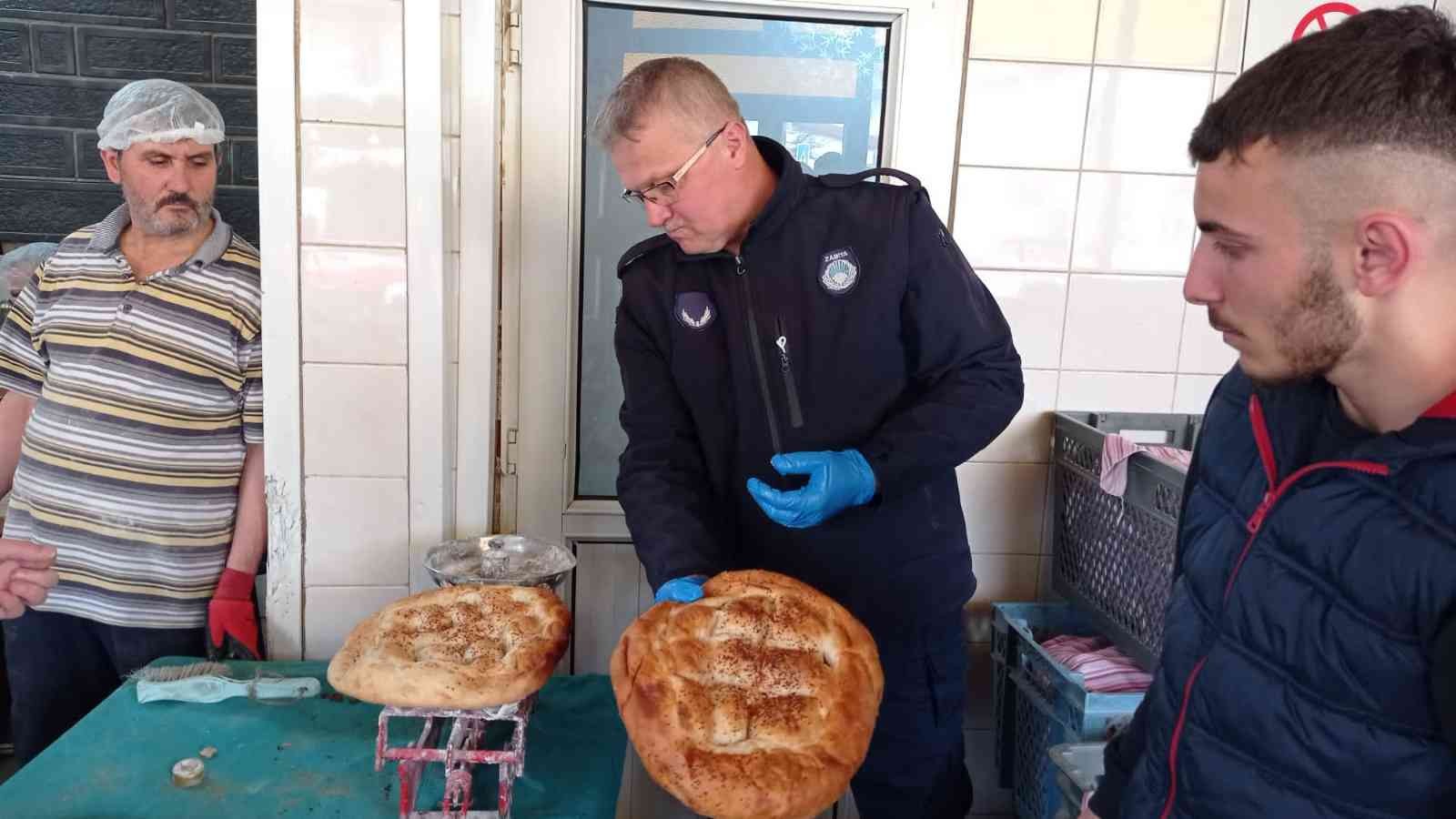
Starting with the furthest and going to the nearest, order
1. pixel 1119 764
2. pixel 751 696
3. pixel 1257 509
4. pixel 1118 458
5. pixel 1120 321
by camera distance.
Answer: pixel 1120 321 → pixel 1118 458 → pixel 751 696 → pixel 1119 764 → pixel 1257 509

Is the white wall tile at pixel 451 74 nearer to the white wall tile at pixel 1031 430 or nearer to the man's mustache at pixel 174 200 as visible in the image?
the man's mustache at pixel 174 200

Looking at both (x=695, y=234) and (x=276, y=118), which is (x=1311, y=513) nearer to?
(x=695, y=234)

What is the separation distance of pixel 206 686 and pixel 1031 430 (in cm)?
180

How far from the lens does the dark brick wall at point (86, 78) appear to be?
2.73 metres

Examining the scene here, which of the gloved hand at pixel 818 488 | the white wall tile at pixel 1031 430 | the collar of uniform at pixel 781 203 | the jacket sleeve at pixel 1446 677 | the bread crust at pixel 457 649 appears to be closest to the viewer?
the jacket sleeve at pixel 1446 677

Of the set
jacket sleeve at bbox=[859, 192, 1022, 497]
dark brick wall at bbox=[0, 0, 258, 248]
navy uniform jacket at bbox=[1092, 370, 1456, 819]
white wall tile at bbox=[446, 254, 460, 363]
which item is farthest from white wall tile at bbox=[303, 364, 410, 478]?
navy uniform jacket at bbox=[1092, 370, 1456, 819]

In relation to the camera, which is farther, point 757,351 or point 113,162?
point 113,162

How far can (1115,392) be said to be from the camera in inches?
91.4

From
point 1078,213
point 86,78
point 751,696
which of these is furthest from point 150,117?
point 1078,213

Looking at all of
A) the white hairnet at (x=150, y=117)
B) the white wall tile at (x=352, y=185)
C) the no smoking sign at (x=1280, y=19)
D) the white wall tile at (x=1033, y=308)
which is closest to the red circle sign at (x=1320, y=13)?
the no smoking sign at (x=1280, y=19)

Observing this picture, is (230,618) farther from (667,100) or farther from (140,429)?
(667,100)

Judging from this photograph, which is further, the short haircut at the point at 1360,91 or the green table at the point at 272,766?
the green table at the point at 272,766

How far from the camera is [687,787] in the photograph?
3.92 ft

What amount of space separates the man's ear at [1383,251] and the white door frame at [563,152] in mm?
1416
